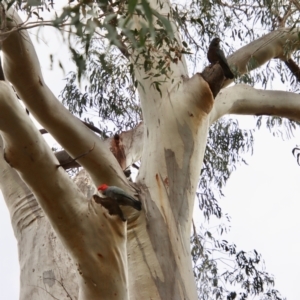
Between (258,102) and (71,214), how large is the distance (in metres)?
2.25

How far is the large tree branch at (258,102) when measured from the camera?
4.56m

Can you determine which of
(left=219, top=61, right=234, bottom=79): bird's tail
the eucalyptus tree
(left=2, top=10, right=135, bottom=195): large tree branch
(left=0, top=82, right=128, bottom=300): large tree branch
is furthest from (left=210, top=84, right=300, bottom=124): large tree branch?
(left=0, top=82, right=128, bottom=300): large tree branch

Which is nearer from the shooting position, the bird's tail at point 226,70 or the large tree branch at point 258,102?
the bird's tail at point 226,70

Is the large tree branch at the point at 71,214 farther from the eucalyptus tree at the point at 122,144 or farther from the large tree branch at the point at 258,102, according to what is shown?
the large tree branch at the point at 258,102

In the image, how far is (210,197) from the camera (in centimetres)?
678

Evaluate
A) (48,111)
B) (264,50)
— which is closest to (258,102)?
(264,50)

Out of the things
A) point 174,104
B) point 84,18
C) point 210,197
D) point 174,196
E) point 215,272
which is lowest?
point 84,18

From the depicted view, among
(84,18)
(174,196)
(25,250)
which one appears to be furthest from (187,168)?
(84,18)

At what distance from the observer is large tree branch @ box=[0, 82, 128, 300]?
2.72 m

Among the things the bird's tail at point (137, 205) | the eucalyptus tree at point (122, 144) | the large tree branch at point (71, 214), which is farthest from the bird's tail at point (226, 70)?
the large tree branch at point (71, 214)

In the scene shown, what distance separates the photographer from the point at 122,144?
4.46 meters

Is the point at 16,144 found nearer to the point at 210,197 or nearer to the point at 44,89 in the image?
the point at 44,89

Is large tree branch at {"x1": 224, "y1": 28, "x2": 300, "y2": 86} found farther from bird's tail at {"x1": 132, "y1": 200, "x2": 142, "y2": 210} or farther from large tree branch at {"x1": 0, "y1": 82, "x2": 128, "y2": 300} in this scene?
large tree branch at {"x1": 0, "y1": 82, "x2": 128, "y2": 300}

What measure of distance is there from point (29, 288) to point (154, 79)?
146 centimetres
